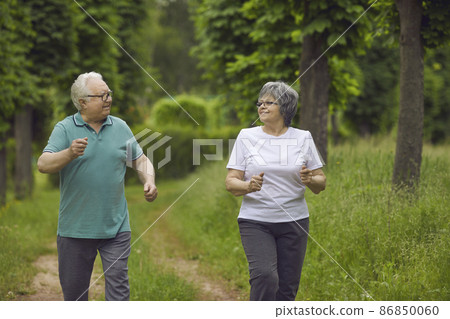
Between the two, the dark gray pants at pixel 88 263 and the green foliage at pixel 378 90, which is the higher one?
the green foliage at pixel 378 90

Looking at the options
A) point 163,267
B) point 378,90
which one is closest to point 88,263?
point 163,267

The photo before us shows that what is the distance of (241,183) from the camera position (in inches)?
140

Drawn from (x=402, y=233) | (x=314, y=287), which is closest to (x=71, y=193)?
(x=314, y=287)

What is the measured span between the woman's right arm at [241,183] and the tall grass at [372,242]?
1.52m

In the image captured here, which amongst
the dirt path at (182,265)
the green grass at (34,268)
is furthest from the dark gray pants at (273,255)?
the dirt path at (182,265)

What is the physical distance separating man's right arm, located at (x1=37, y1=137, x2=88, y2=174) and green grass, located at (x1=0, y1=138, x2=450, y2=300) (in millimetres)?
2377

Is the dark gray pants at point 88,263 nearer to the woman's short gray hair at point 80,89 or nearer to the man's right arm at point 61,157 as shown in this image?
the man's right arm at point 61,157

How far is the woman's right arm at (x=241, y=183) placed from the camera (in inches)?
136

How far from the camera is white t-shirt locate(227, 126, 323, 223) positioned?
3.61 meters

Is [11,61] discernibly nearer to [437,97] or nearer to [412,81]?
[412,81]

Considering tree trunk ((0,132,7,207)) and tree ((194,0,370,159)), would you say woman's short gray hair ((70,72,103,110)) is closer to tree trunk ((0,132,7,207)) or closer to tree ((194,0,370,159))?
tree ((194,0,370,159))

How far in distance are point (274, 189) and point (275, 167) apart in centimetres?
15

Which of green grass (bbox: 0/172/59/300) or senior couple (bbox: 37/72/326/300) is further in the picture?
green grass (bbox: 0/172/59/300)

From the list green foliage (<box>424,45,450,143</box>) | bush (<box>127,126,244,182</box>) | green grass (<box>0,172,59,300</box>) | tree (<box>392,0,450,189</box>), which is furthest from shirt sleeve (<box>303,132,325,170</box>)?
green foliage (<box>424,45,450,143</box>)
